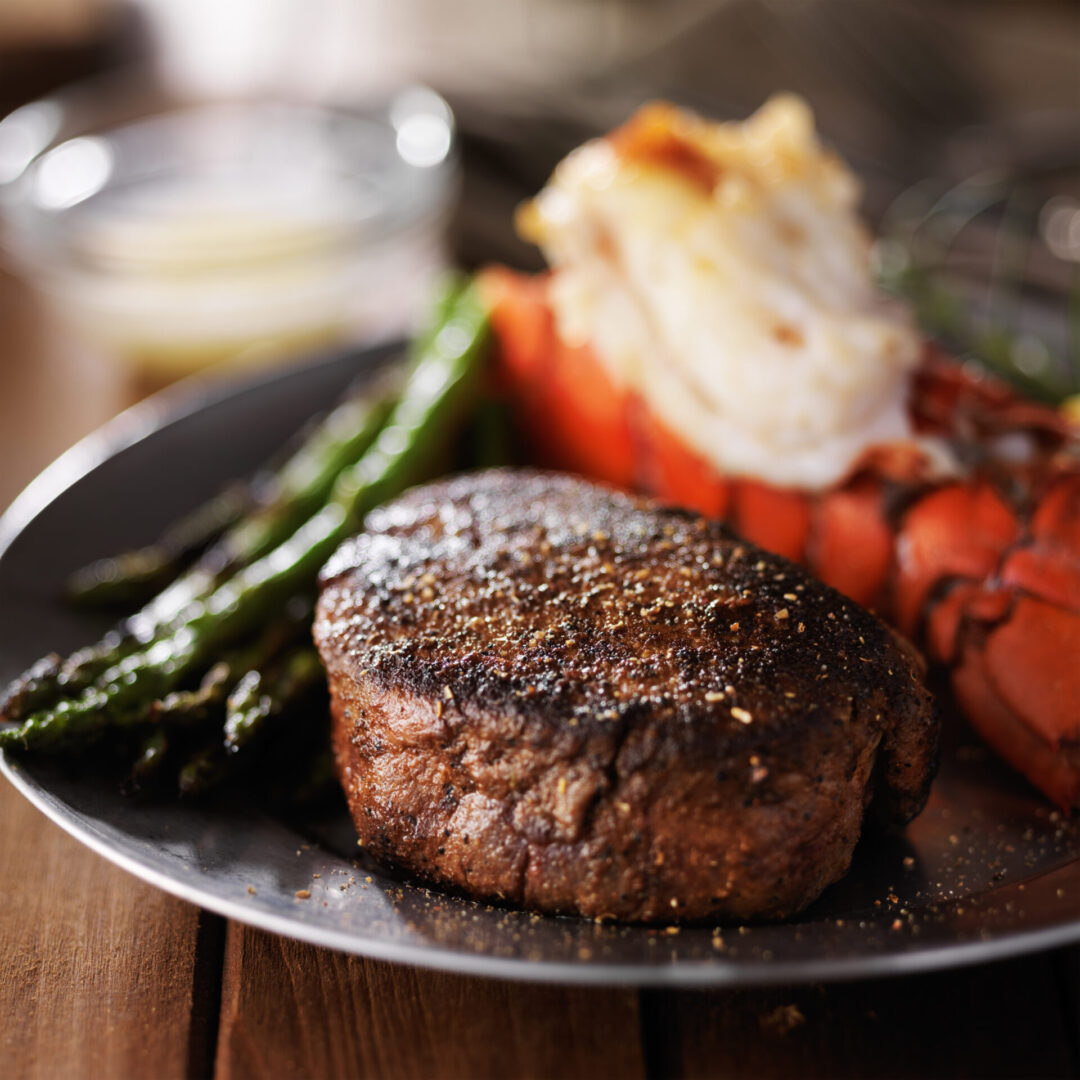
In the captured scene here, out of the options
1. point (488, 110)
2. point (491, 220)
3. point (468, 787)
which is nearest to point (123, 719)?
point (468, 787)

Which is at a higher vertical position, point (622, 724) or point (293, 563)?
point (622, 724)

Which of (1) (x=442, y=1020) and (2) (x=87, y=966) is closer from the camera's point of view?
(1) (x=442, y=1020)

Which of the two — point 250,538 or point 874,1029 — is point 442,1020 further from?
point 250,538

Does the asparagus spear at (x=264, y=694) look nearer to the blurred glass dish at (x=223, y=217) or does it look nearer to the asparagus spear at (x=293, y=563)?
the asparagus spear at (x=293, y=563)

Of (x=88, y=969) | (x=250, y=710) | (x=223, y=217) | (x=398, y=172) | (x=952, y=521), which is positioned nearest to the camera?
(x=88, y=969)

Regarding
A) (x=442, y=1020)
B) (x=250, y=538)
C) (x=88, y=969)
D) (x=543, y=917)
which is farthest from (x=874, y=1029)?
(x=250, y=538)

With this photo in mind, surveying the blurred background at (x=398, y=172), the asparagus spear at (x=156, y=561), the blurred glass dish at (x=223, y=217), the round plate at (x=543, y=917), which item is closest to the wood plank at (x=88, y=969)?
the round plate at (x=543, y=917)

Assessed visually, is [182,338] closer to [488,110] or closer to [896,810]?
[488,110]
